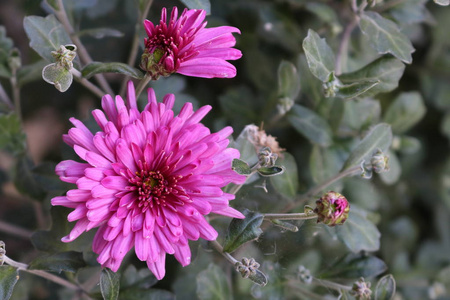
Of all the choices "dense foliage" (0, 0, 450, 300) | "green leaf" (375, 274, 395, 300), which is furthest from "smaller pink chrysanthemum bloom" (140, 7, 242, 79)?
"green leaf" (375, 274, 395, 300)

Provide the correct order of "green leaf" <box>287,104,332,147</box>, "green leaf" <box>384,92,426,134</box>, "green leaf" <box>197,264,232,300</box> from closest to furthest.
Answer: "green leaf" <box>197,264,232,300</box>, "green leaf" <box>287,104,332,147</box>, "green leaf" <box>384,92,426,134</box>

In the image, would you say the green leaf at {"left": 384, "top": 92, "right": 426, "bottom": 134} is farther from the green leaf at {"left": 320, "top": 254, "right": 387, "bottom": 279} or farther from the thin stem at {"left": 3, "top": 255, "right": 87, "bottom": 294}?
the thin stem at {"left": 3, "top": 255, "right": 87, "bottom": 294}

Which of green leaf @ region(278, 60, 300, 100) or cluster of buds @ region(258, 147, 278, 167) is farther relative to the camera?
green leaf @ region(278, 60, 300, 100)

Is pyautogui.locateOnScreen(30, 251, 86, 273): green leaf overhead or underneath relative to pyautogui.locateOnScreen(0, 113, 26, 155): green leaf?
underneath

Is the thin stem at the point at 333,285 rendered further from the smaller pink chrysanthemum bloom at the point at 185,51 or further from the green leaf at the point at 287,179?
the smaller pink chrysanthemum bloom at the point at 185,51

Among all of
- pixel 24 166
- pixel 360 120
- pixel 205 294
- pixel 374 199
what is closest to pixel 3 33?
pixel 24 166

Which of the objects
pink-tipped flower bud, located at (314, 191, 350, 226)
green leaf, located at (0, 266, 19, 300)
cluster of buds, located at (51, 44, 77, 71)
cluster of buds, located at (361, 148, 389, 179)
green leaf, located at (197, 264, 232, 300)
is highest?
cluster of buds, located at (51, 44, 77, 71)

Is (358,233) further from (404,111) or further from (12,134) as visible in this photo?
(12,134)

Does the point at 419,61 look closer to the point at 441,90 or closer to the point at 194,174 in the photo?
the point at 441,90
